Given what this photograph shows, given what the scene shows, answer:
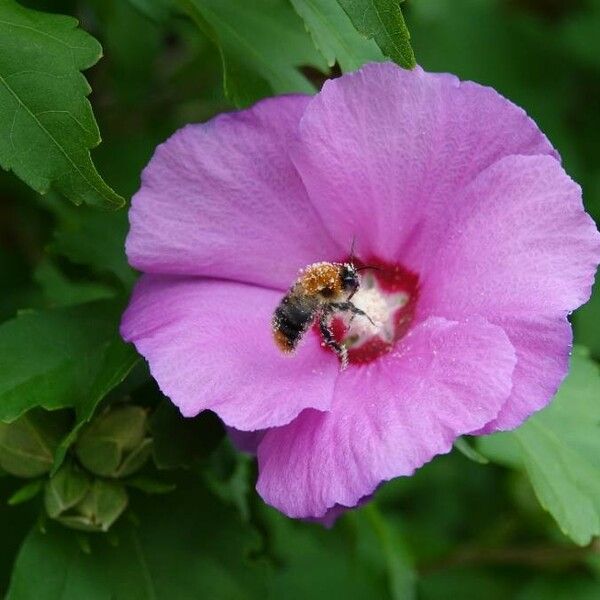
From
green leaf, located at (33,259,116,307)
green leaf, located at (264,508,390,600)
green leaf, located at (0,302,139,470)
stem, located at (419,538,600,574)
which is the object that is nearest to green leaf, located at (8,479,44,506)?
green leaf, located at (0,302,139,470)

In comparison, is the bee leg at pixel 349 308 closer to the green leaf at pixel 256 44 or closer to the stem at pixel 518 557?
the green leaf at pixel 256 44

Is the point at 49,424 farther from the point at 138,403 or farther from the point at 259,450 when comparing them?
the point at 259,450

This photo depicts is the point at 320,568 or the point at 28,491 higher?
the point at 28,491

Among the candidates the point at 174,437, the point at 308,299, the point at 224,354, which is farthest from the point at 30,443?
the point at 308,299

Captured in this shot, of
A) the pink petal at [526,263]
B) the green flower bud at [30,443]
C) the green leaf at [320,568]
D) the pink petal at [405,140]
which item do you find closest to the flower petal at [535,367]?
the pink petal at [526,263]

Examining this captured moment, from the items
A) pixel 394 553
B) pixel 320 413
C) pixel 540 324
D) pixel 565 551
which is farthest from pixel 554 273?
pixel 565 551

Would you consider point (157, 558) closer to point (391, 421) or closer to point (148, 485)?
point (148, 485)

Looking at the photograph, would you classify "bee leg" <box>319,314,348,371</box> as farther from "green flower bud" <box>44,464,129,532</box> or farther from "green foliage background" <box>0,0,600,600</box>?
"green flower bud" <box>44,464,129,532</box>
